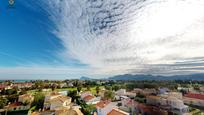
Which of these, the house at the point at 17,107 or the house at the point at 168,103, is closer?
the house at the point at 168,103

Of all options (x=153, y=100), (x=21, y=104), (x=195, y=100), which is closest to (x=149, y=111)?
(x=153, y=100)

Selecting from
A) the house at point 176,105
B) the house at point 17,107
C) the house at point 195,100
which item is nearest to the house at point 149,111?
the house at point 176,105

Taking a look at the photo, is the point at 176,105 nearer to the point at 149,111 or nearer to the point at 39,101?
the point at 149,111

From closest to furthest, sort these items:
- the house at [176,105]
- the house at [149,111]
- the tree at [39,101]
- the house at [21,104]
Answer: the house at [149,111] < the house at [176,105] < the house at [21,104] < the tree at [39,101]

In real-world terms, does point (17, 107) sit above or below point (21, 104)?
below

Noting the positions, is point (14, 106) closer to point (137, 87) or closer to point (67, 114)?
point (67, 114)

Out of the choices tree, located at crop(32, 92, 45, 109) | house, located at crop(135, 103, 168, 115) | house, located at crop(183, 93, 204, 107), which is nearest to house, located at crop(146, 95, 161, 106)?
house, located at crop(135, 103, 168, 115)

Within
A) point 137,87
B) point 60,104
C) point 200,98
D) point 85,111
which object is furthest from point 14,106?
point 200,98

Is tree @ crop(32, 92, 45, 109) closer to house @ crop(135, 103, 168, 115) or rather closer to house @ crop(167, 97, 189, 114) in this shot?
house @ crop(135, 103, 168, 115)

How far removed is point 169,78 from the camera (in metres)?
23.7

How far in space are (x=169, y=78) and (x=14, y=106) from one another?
26.1 metres

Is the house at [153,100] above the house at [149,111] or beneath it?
above

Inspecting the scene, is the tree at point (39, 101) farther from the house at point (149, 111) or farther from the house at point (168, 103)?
the house at point (168, 103)

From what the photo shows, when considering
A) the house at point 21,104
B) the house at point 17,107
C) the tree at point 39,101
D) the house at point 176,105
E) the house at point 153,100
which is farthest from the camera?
the tree at point 39,101
